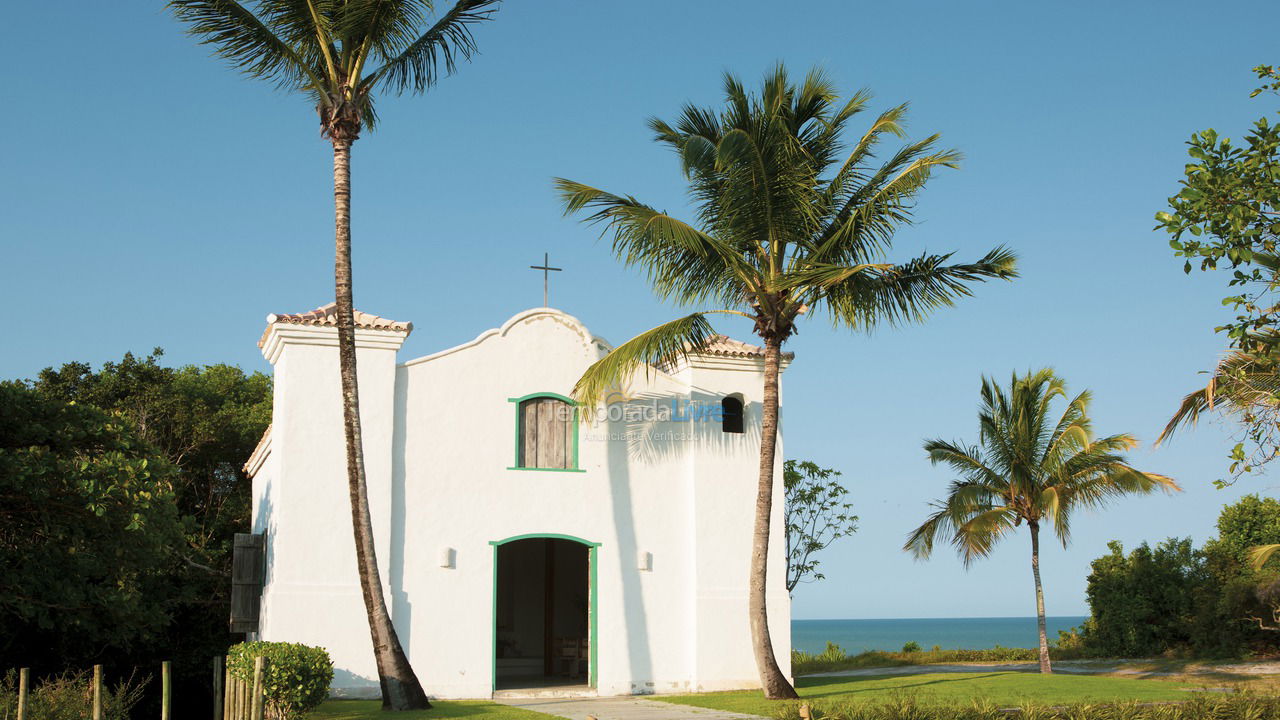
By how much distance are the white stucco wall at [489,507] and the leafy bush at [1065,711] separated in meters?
5.56

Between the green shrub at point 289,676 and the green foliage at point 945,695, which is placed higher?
the green shrub at point 289,676

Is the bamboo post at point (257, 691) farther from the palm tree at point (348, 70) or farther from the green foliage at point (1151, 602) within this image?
the green foliage at point (1151, 602)

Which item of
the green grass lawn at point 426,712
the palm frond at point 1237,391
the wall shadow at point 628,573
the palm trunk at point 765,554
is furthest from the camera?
the wall shadow at point 628,573

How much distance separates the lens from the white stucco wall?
54.5ft

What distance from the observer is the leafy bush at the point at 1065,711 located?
11.4 meters

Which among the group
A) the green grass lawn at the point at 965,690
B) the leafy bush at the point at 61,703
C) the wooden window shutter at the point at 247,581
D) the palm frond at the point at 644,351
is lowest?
the green grass lawn at the point at 965,690

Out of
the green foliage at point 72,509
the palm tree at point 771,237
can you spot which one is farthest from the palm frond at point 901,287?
the green foliage at point 72,509

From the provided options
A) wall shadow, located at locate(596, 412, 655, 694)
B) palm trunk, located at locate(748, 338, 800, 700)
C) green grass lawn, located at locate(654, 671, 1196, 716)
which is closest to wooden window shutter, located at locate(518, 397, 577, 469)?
wall shadow, located at locate(596, 412, 655, 694)

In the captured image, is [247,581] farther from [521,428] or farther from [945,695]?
[945,695]

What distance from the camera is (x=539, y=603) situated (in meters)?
23.5

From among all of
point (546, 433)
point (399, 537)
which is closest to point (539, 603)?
point (546, 433)

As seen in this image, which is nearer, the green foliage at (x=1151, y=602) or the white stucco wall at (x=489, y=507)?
the white stucco wall at (x=489, y=507)

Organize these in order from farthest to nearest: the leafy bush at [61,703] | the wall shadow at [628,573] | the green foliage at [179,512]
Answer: the green foliage at [179,512], the wall shadow at [628,573], the leafy bush at [61,703]

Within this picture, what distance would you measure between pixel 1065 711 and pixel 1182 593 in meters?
→ 16.8
